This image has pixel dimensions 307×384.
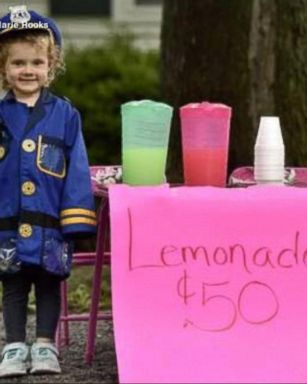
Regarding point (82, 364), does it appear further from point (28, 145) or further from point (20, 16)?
point (20, 16)

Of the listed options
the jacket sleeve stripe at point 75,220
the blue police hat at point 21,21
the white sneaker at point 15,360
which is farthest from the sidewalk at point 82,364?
the blue police hat at point 21,21

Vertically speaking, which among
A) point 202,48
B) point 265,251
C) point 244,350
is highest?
point 202,48

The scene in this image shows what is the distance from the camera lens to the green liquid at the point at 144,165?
5.70 m

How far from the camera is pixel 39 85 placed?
5.91 meters

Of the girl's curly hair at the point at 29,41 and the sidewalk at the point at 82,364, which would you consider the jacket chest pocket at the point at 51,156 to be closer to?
the girl's curly hair at the point at 29,41

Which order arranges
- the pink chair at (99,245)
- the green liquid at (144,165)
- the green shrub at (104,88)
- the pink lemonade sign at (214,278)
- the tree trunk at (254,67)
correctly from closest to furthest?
the pink lemonade sign at (214,278) → the green liquid at (144,165) → the pink chair at (99,245) → the tree trunk at (254,67) → the green shrub at (104,88)

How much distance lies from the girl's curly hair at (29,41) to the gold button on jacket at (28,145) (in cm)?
32

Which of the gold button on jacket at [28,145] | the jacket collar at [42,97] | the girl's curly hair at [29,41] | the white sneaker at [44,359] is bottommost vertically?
the white sneaker at [44,359]

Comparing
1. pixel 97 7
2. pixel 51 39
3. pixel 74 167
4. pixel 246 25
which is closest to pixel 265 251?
pixel 74 167

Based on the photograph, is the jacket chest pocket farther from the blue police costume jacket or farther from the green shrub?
the green shrub

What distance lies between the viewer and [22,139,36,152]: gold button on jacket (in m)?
5.74

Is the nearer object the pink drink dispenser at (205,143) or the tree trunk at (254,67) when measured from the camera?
the pink drink dispenser at (205,143)

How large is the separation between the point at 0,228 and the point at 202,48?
2.68 meters

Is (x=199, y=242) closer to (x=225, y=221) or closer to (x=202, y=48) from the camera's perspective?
(x=225, y=221)
